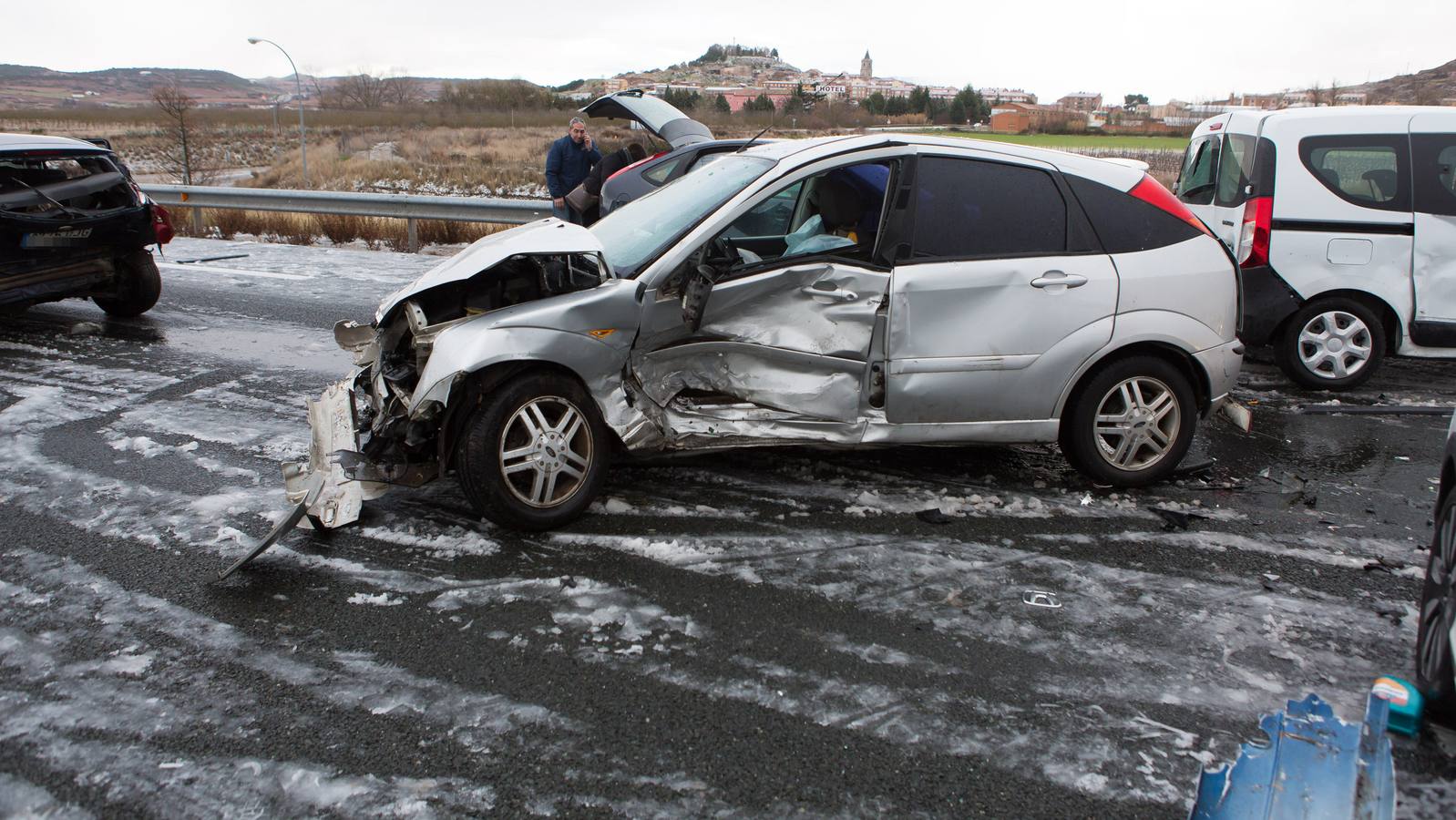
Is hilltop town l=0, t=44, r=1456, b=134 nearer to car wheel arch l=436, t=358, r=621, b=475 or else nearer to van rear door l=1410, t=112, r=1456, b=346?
van rear door l=1410, t=112, r=1456, b=346

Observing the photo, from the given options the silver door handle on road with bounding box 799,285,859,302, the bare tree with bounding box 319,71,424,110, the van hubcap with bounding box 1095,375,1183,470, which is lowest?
the van hubcap with bounding box 1095,375,1183,470

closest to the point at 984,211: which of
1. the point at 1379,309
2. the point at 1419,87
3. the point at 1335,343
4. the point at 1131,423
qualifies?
the point at 1131,423

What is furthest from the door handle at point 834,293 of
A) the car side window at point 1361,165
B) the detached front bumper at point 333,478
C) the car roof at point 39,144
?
the car roof at point 39,144

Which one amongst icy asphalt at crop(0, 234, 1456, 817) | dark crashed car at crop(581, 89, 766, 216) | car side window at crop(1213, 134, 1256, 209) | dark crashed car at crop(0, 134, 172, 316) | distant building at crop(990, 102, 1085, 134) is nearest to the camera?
icy asphalt at crop(0, 234, 1456, 817)

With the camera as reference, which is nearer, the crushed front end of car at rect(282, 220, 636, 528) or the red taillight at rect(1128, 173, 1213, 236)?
the crushed front end of car at rect(282, 220, 636, 528)

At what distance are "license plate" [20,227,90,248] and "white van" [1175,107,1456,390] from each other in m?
9.01

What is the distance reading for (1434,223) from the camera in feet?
22.0

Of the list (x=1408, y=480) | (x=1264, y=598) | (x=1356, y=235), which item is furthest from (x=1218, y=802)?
(x=1356, y=235)

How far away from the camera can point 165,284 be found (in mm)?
10203

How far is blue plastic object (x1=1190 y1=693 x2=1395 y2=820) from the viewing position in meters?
2.42

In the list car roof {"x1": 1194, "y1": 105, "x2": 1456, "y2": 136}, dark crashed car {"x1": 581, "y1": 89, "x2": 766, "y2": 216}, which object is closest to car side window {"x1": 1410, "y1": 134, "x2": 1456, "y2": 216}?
car roof {"x1": 1194, "y1": 105, "x2": 1456, "y2": 136}

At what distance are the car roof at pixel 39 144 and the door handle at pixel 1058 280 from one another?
764 cm

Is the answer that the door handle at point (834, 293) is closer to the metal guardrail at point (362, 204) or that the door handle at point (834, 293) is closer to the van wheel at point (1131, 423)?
the van wheel at point (1131, 423)

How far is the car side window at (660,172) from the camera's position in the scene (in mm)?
9594
